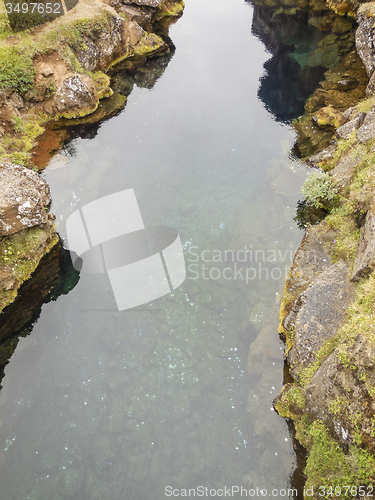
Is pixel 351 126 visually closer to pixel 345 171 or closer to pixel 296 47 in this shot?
pixel 345 171

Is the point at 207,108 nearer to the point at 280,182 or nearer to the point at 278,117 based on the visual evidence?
the point at 278,117

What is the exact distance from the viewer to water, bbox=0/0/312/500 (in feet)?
36.1

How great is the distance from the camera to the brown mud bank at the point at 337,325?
27.3ft

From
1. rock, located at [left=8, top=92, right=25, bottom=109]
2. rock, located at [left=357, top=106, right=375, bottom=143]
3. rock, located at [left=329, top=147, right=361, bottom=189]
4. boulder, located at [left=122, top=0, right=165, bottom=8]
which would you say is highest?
boulder, located at [left=122, top=0, right=165, bottom=8]

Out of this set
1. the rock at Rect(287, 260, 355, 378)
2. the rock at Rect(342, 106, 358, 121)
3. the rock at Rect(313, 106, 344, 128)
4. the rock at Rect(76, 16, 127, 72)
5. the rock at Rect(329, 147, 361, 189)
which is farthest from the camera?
the rock at Rect(76, 16, 127, 72)

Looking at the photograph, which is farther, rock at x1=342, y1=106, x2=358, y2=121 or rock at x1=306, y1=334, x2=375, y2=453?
rock at x1=342, y1=106, x2=358, y2=121

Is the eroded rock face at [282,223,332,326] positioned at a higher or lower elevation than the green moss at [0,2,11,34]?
lower

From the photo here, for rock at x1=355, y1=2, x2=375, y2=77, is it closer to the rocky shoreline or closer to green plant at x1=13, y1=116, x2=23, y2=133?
the rocky shoreline

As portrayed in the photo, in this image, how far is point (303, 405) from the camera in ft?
35.0

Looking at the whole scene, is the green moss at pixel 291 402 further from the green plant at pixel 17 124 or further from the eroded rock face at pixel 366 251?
the green plant at pixel 17 124

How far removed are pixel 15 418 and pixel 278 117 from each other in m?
26.4

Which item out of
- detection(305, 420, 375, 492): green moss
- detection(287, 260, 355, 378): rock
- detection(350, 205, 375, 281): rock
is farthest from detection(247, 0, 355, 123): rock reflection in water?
detection(305, 420, 375, 492): green moss

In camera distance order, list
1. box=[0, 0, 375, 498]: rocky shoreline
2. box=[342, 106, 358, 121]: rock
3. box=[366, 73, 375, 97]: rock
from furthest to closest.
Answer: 1. box=[366, 73, 375, 97]: rock
2. box=[342, 106, 358, 121]: rock
3. box=[0, 0, 375, 498]: rocky shoreline

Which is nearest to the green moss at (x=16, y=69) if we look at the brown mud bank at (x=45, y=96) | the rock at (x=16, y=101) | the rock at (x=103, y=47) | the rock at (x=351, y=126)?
the brown mud bank at (x=45, y=96)
